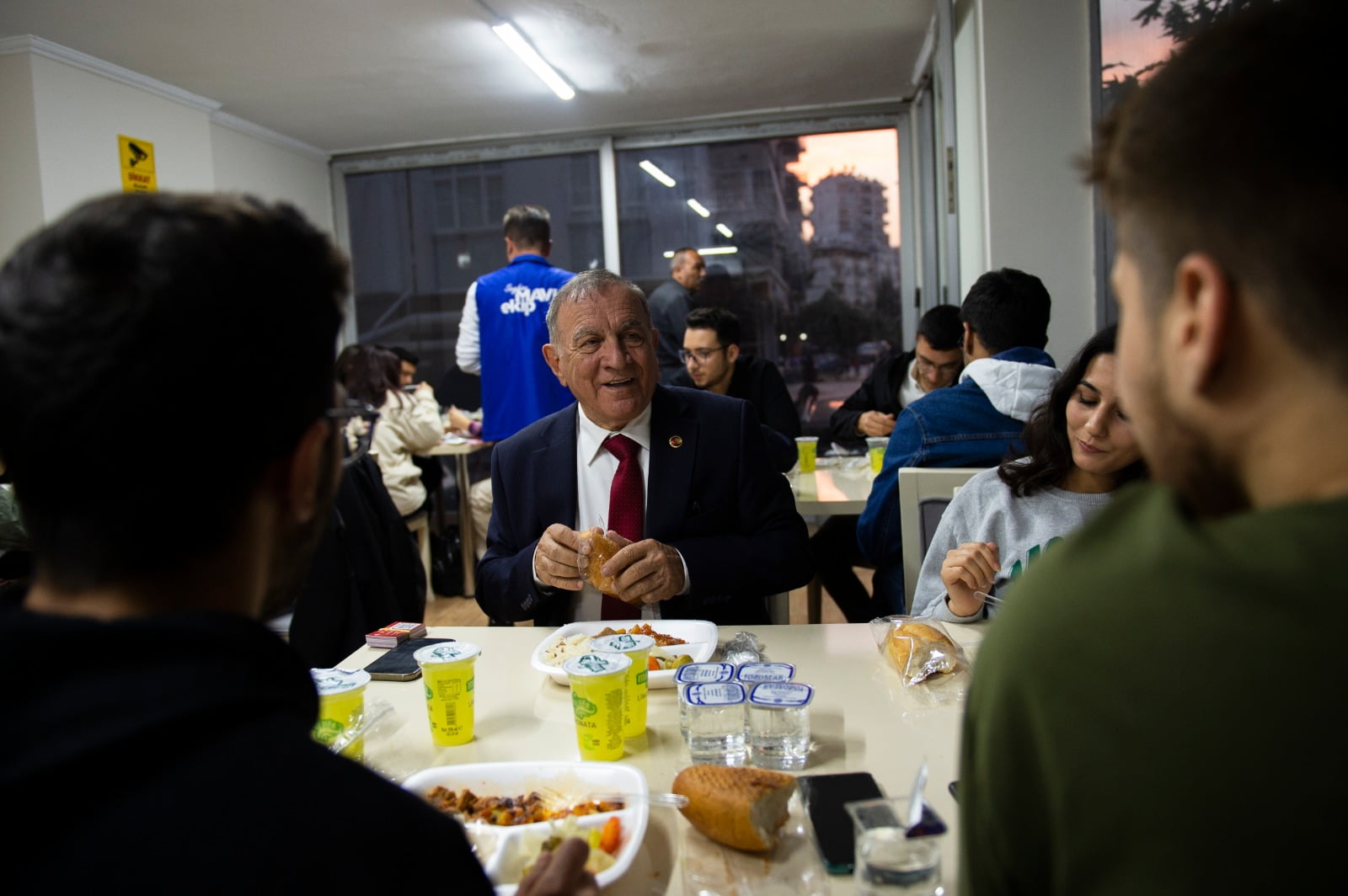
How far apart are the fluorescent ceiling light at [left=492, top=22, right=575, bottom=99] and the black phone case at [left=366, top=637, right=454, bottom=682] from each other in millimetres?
3813

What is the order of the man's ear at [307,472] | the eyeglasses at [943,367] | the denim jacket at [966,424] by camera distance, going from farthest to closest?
the eyeglasses at [943,367] → the denim jacket at [966,424] → the man's ear at [307,472]

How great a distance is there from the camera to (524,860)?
0.99 metres

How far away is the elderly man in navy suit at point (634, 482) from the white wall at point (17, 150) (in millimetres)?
3897

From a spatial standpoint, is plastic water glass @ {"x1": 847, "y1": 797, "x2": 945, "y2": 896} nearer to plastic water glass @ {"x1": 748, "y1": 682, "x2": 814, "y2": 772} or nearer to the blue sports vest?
plastic water glass @ {"x1": 748, "y1": 682, "x2": 814, "y2": 772}

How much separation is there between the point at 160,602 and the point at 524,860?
1.73ft

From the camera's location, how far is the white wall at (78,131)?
4605mm

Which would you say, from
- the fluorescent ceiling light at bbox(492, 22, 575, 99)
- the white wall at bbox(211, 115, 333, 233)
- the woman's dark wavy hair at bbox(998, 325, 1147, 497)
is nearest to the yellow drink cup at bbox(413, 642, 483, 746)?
the woman's dark wavy hair at bbox(998, 325, 1147, 497)

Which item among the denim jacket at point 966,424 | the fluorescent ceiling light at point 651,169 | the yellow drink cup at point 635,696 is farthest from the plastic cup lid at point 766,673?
the fluorescent ceiling light at point 651,169

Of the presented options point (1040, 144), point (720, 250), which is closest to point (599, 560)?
point (1040, 144)

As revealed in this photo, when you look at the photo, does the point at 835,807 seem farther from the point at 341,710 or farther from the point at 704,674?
the point at 341,710

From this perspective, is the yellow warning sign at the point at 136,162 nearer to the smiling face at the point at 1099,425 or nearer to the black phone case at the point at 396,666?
the black phone case at the point at 396,666

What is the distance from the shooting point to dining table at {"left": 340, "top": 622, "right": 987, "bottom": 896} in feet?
3.28

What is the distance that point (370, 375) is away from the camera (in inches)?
187

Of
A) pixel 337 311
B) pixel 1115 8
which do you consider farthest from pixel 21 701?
pixel 1115 8
